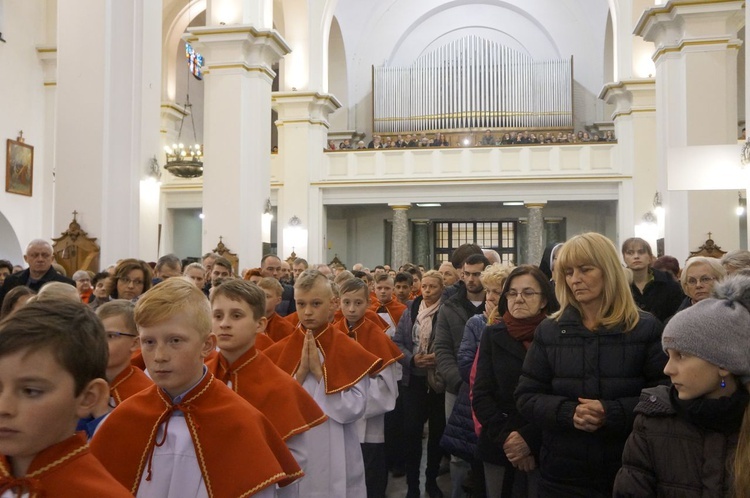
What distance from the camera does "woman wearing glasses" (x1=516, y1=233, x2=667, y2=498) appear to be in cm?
308

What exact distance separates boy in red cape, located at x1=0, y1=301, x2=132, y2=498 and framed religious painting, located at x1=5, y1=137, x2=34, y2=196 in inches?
640

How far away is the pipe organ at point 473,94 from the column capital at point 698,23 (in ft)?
40.1

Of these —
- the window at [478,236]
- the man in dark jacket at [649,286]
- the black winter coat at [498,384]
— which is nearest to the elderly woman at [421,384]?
the man in dark jacket at [649,286]

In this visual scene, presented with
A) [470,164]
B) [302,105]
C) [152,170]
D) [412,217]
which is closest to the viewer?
[152,170]

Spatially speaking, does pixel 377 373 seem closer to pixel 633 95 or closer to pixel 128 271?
pixel 128 271

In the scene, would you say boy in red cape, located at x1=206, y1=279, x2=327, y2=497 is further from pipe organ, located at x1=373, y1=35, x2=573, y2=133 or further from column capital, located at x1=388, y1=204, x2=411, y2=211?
pipe organ, located at x1=373, y1=35, x2=573, y2=133

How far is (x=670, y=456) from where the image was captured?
246 centimetres

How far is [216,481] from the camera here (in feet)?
8.14

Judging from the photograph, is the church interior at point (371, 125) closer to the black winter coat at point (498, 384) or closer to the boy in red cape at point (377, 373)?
the boy in red cape at point (377, 373)

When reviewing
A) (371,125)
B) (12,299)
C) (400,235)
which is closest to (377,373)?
(12,299)

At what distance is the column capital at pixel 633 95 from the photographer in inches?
768

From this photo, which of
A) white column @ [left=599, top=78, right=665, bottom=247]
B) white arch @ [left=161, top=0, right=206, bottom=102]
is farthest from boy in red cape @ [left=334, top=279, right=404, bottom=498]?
→ white arch @ [left=161, top=0, right=206, bottom=102]

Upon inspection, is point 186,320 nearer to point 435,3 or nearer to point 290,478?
point 290,478

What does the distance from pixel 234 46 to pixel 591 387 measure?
12.7 m
